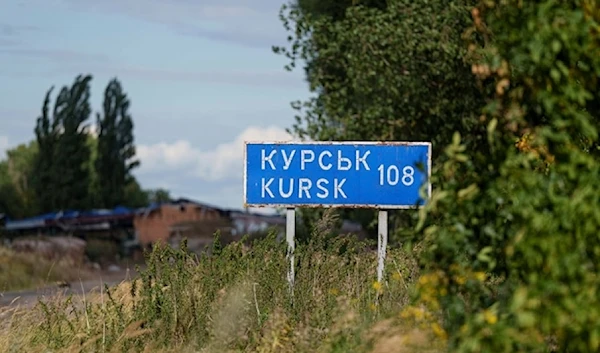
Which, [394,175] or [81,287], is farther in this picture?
[81,287]

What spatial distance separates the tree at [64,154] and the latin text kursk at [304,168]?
184 ft

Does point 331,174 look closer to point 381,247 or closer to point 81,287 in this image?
point 381,247

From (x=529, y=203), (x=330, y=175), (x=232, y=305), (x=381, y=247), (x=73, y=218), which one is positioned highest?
(x=73, y=218)

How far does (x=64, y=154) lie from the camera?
69.1 meters

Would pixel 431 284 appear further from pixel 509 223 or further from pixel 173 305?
pixel 173 305

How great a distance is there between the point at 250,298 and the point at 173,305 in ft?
2.44

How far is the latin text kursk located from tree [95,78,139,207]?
5975 cm

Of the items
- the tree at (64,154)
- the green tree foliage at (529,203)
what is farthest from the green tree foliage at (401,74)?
the tree at (64,154)

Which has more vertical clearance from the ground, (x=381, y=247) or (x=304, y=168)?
(x=304, y=168)

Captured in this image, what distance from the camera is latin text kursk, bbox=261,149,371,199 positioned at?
44.6 feet

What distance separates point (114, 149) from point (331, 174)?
204 ft

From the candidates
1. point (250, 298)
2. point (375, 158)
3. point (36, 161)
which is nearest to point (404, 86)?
point (375, 158)

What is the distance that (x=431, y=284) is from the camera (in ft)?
24.1

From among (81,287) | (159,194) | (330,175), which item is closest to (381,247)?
(330,175)
